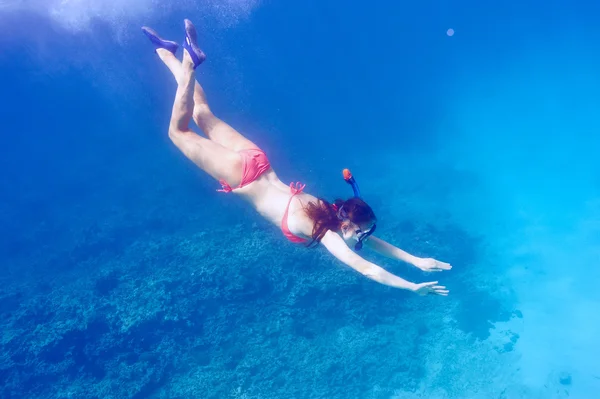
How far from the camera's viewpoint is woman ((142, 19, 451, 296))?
4.20 metres

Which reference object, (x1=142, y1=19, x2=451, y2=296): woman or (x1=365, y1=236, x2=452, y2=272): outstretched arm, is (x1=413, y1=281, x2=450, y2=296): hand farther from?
(x1=365, y1=236, x2=452, y2=272): outstretched arm

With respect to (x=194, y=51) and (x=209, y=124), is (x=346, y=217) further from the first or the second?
(x=194, y=51)

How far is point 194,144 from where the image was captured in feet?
18.0

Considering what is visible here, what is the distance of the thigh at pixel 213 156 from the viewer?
17.1 ft

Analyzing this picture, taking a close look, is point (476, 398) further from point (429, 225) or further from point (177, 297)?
point (177, 297)

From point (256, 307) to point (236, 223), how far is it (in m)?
4.17

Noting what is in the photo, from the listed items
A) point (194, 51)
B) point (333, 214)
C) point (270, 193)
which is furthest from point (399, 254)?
point (194, 51)

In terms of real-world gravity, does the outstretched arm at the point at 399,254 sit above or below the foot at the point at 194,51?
below

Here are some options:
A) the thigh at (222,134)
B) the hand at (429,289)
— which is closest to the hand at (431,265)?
the hand at (429,289)

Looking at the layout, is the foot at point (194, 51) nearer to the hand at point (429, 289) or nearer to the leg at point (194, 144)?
the leg at point (194, 144)

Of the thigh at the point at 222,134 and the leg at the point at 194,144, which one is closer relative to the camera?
the leg at the point at 194,144

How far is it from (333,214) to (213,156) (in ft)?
6.76

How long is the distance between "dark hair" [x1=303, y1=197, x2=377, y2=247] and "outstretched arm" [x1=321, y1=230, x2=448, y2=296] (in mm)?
205

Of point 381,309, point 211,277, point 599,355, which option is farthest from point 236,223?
point 599,355
